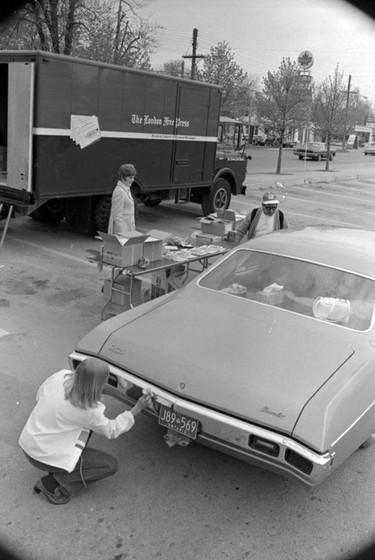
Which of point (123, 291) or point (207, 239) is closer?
point (123, 291)

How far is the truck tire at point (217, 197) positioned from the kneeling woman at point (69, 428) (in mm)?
9187

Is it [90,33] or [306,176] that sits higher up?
[90,33]

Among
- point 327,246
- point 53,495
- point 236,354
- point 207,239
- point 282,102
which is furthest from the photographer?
point 207,239

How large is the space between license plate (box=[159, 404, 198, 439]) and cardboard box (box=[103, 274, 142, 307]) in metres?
2.68

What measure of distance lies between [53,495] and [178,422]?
0.79 metres

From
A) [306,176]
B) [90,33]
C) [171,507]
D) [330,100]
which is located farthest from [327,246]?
[306,176]

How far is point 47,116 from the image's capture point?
788cm

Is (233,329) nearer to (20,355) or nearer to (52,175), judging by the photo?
(20,355)

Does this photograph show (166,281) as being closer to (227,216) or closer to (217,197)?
(227,216)

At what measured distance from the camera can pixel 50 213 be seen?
10219 mm

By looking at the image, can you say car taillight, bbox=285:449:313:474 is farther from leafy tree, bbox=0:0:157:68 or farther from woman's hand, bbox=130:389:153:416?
leafy tree, bbox=0:0:157:68

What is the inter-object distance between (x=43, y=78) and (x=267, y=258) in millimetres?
5031

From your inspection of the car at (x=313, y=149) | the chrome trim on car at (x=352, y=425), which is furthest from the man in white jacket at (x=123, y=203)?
the chrome trim on car at (x=352, y=425)

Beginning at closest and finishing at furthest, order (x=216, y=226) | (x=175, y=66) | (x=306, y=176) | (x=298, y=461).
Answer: (x=298, y=461) < (x=175, y=66) < (x=216, y=226) < (x=306, y=176)
